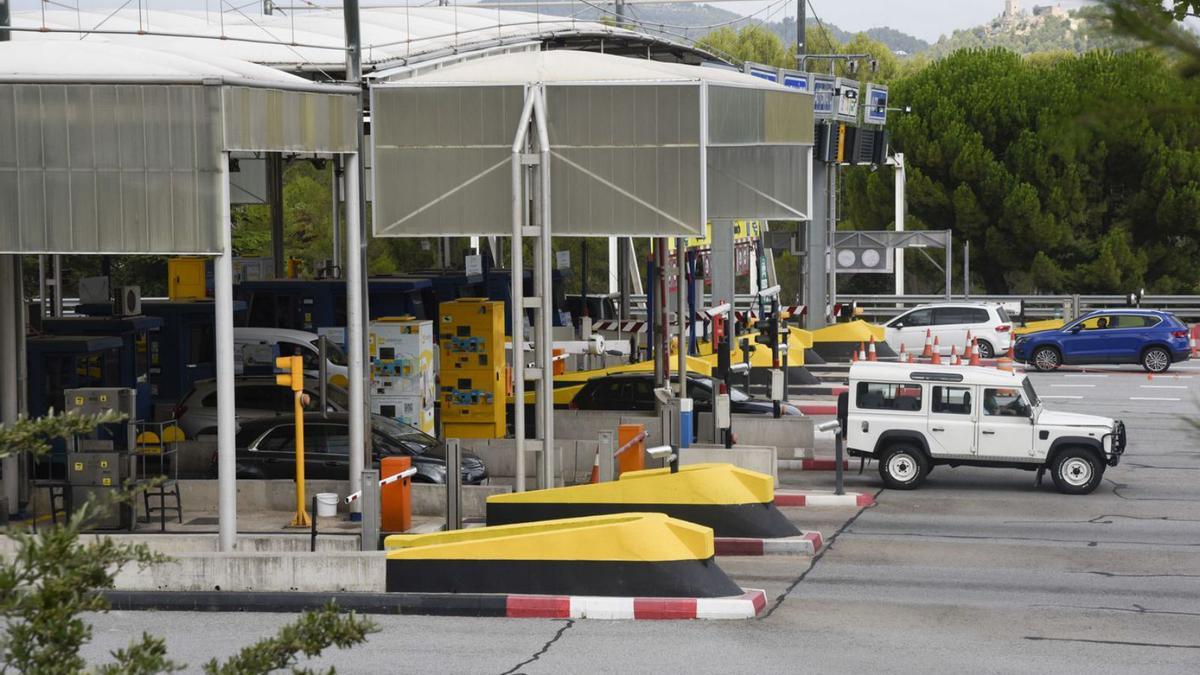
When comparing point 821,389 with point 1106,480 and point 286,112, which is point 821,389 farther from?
point 286,112

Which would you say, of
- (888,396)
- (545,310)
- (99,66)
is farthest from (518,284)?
(888,396)

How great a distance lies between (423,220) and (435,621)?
21.1 ft

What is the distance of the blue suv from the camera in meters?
38.2

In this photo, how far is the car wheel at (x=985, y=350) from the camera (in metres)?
42.1

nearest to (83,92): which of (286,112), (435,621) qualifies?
(286,112)

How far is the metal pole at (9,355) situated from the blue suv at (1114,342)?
88.7ft

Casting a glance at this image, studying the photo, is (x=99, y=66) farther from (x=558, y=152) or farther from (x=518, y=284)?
(x=558, y=152)

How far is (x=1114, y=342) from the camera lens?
3856 centimetres

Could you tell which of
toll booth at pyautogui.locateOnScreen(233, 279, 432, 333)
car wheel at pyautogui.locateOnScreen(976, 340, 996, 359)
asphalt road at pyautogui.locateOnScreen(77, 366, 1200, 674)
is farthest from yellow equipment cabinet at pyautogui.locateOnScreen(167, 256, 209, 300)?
car wheel at pyautogui.locateOnScreen(976, 340, 996, 359)

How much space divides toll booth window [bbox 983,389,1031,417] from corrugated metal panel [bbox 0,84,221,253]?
1110 cm

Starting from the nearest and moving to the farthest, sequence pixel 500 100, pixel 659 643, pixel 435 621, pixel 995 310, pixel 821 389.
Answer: pixel 659 643, pixel 435 621, pixel 500 100, pixel 821 389, pixel 995 310

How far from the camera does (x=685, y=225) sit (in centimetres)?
1928

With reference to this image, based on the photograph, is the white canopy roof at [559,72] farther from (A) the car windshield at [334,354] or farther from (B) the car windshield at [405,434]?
(A) the car windshield at [334,354]

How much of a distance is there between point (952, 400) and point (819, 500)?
2.52 meters
